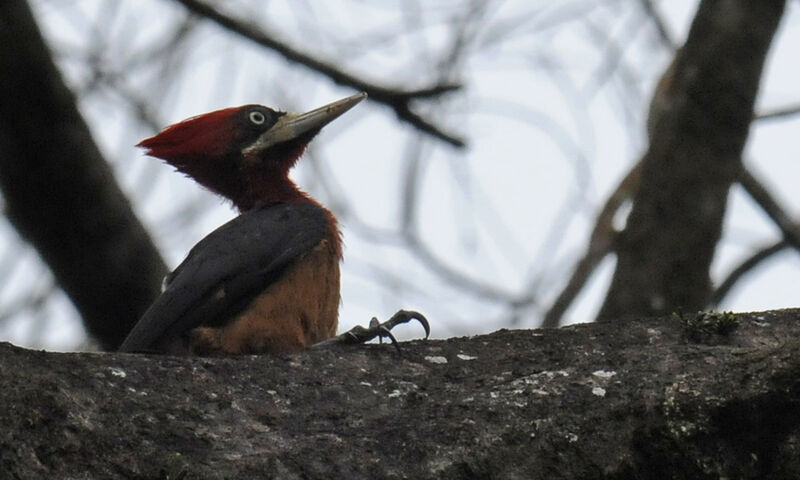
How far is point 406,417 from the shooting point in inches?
117

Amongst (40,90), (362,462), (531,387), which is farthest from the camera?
(40,90)

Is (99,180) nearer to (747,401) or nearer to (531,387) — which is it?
(531,387)

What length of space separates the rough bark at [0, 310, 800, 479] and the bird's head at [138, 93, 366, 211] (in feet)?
8.65

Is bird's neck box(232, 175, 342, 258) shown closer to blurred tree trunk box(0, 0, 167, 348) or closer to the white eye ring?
the white eye ring

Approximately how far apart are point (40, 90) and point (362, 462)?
2.72 metres

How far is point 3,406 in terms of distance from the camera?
2.57 metres

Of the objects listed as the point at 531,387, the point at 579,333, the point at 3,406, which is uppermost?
the point at 579,333

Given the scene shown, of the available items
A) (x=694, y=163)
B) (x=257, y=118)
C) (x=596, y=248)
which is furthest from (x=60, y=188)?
(x=596, y=248)

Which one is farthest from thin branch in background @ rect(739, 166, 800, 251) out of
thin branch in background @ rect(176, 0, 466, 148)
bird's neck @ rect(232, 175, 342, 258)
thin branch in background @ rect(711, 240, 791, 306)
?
bird's neck @ rect(232, 175, 342, 258)

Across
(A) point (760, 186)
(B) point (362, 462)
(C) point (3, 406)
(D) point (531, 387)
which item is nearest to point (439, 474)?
(B) point (362, 462)

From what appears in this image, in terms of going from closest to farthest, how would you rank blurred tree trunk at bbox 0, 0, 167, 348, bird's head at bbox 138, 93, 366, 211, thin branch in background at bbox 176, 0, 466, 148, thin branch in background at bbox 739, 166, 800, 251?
blurred tree trunk at bbox 0, 0, 167, 348 → thin branch in background at bbox 176, 0, 466, 148 → bird's head at bbox 138, 93, 366, 211 → thin branch in background at bbox 739, 166, 800, 251

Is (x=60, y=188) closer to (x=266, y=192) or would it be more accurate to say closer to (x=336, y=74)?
(x=266, y=192)

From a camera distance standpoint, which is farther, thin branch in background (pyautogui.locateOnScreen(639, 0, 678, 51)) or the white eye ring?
thin branch in background (pyautogui.locateOnScreen(639, 0, 678, 51))

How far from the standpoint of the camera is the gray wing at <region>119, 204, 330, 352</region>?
14.2ft
